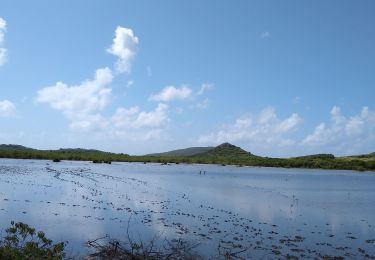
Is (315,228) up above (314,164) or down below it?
below

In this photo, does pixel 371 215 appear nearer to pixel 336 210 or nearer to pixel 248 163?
pixel 336 210

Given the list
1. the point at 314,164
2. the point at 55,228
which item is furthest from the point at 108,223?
the point at 314,164

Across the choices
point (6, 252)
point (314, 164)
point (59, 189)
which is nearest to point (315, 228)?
point (6, 252)

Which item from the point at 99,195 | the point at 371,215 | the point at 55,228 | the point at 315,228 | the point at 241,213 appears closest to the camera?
the point at 55,228

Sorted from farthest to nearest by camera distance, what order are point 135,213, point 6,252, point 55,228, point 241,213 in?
1. point 241,213
2. point 135,213
3. point 55,228
4. point 6,252

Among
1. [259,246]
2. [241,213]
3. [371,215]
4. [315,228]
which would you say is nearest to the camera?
[259,246]

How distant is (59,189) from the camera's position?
4184 cm

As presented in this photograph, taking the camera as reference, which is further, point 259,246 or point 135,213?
point 135,213

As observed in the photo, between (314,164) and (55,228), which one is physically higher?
(314,164)

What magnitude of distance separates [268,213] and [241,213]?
209 cm

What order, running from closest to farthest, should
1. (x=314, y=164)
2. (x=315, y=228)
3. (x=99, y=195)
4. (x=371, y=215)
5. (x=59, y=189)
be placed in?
(x=315, y=228)
(x=371, y=215)
(x=99, y=195)
(x=59, y=189)
(x=314, y=164)

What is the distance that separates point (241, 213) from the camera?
30828 mm

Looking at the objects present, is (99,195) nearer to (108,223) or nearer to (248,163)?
(108,223)

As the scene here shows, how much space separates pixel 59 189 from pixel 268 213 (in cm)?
2067
